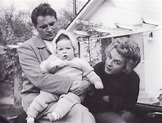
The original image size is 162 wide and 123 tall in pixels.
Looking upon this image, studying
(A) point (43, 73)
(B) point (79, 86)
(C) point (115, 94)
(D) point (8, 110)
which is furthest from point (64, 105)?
(D) point (8, 110)

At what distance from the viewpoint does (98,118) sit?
6.42 feet

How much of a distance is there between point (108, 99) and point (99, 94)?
78mm

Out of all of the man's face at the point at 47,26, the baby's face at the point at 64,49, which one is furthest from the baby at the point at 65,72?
the man's face at the point at 47,26

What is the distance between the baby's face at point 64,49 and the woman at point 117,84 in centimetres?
22

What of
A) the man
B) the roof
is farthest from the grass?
the roof

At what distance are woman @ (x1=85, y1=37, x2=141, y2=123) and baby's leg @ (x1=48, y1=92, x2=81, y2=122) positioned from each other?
0.44 ft

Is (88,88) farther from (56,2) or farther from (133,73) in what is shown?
(56,2)

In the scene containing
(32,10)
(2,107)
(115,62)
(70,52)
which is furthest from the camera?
(2,107)

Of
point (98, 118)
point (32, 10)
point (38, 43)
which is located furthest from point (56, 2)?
point (98, 118)

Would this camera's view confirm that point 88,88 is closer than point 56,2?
Yes

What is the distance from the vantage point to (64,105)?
1.77m

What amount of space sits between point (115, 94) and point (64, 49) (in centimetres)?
47

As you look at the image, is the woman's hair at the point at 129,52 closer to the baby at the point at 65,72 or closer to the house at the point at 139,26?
the house at the point at 139,26

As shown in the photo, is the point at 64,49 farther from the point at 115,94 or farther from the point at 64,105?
the point at 115,94
